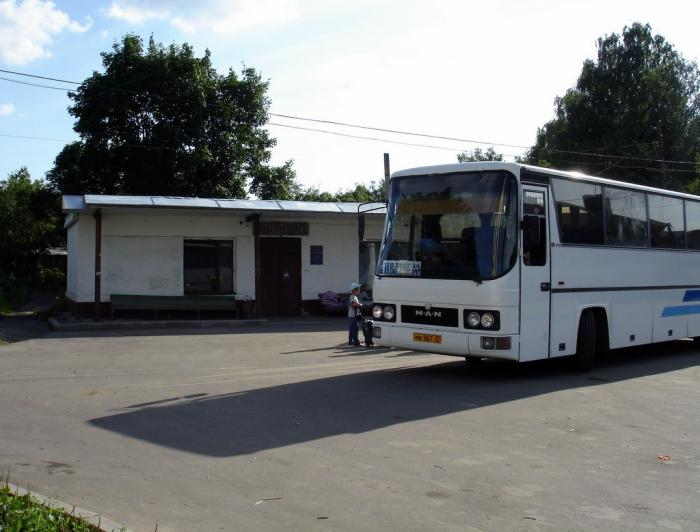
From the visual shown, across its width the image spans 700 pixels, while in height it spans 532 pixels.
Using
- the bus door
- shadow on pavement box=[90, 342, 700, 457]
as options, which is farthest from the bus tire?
the bus door

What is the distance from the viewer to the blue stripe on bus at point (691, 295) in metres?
14.6

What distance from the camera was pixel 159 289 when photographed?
70.3ft

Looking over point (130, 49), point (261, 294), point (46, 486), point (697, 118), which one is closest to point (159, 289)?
point (261, 294)

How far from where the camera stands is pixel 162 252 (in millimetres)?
21453

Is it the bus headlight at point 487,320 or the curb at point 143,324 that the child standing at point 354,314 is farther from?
the bus headlight at point 487,320

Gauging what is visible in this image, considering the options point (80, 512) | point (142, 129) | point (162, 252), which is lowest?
point (80, 512)

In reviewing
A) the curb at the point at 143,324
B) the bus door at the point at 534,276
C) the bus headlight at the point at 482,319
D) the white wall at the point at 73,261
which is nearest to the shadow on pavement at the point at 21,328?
the curb at the point at 143,324

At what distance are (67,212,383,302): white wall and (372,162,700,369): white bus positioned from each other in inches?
462

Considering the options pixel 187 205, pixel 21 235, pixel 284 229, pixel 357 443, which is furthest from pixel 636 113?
pixel 357 443

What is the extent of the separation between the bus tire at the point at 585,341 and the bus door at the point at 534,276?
1265 mm

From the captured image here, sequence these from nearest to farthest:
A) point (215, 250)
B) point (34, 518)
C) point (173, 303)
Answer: point (34, 518) < point (173, 303) < point (215, 250)

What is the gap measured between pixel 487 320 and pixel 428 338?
1020mm

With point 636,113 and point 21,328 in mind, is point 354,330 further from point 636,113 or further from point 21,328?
point 636,113

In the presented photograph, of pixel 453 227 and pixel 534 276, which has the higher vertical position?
pixel 453 227
